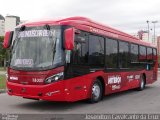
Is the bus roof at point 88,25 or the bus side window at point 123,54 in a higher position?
the bus roof at point 88,25

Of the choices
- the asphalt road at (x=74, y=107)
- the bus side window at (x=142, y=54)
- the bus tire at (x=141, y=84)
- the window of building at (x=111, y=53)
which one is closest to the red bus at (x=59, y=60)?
the window of building at (x=111, y=53)

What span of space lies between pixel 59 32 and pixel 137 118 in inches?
145

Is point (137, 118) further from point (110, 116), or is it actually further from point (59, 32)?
point (59, 32)

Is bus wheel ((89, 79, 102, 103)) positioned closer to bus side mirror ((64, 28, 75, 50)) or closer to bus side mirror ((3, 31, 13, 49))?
bus side mirror ((64, 28, 75, 50))

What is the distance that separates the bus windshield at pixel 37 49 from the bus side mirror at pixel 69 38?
1.19ft

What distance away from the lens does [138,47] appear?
64.1 feet

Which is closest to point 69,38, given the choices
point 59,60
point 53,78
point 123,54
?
point 59,60

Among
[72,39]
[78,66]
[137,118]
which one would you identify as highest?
[72,39]

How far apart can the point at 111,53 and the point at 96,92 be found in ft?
7.56

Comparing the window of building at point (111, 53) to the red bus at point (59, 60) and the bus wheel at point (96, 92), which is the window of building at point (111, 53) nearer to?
the red bus at point (59, 60)

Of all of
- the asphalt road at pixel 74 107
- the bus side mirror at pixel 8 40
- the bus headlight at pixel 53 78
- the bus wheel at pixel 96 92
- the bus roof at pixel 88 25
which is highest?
the bus roof at pixel 88 25

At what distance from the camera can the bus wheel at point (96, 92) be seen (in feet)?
43.9

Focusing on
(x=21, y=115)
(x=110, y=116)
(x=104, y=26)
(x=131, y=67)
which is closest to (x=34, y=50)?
(x=21, y=115)

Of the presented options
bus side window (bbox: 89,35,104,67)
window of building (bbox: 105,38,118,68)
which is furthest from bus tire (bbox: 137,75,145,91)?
bus side window (bbox: 89,35,104,67)
